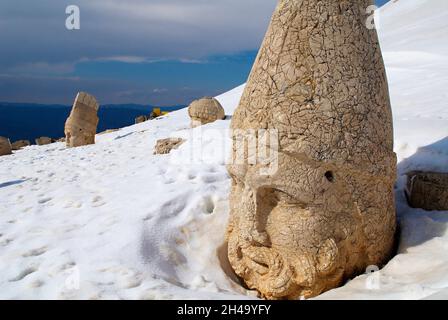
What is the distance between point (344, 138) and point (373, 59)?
2.02 ft

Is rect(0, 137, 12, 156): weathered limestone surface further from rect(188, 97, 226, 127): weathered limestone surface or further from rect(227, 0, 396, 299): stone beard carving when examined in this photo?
rect(227, 0, 396, 299): stone beard carving

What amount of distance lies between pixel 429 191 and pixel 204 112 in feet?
22.8

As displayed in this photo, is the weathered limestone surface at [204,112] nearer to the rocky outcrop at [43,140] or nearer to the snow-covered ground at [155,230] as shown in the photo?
the snow-covered ground at [155,230]

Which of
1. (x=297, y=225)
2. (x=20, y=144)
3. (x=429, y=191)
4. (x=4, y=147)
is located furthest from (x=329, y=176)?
(x=20, y=144)

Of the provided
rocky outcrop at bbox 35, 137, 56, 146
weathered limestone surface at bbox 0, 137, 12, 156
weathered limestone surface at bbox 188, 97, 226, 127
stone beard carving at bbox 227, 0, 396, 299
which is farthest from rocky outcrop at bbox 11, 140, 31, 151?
stone beard carving at bbox 227, 0, 396, 299

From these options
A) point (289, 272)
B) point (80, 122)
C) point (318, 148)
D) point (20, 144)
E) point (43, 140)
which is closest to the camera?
point (318, 148)

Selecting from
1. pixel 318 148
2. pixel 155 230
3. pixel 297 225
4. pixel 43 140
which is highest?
pixel 318 148

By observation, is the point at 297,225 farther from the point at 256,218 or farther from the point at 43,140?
the point at 43,140

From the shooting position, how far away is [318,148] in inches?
101

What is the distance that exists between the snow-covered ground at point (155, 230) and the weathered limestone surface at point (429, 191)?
11 centimetres

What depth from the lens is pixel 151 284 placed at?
2568 mm

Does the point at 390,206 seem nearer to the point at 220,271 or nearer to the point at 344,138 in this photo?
the point at 344,138
